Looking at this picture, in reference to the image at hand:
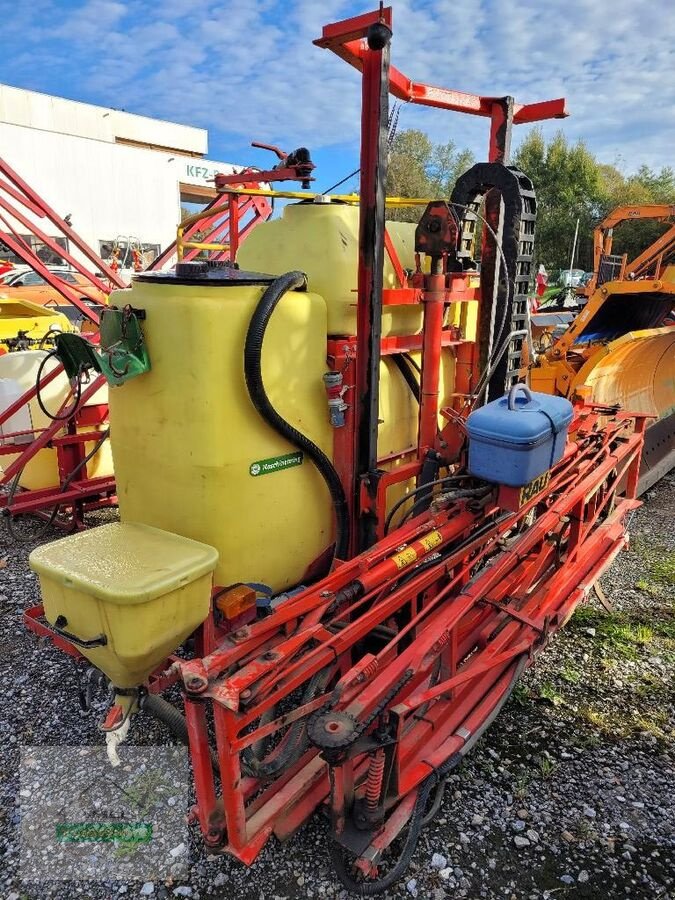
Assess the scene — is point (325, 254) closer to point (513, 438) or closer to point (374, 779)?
point (513, 438)

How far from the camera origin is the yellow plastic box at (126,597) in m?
→ 1.95

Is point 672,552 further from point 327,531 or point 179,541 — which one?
point 179,541

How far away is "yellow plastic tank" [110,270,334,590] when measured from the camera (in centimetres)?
231

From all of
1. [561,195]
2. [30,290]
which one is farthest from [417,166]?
[30,290]

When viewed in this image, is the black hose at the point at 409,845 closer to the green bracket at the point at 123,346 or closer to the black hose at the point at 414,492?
the black hose at the point at 414,492

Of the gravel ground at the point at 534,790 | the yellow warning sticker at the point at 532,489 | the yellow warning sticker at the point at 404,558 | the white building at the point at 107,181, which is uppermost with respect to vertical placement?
the white building at the point at 107,181

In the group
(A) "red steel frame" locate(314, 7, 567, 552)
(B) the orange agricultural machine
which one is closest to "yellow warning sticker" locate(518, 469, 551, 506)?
(B) the orange agricultural machine

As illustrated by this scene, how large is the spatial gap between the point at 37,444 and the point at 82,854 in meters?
2.70

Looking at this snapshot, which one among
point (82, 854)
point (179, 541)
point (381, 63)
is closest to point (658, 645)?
point (179, 541)

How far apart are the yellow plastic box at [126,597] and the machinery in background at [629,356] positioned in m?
3.63

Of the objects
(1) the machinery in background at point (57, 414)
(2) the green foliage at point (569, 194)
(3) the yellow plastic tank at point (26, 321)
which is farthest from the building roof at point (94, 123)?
(1) the machinery in background at point (57, 414)

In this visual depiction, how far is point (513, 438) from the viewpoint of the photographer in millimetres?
2656

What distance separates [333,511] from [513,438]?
82 cm

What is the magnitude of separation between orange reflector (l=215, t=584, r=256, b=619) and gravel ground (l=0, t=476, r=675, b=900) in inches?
30.8
